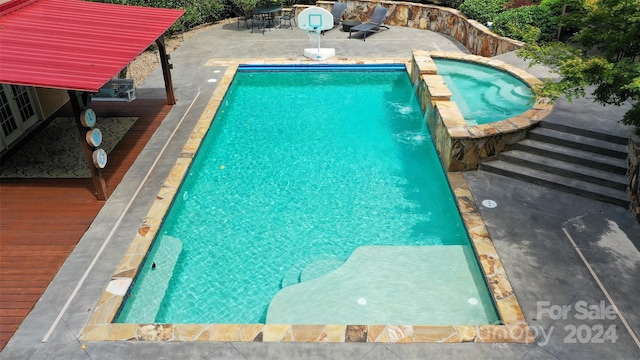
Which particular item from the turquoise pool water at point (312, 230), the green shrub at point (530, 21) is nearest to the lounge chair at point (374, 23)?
the green shrub at point (530, 21)

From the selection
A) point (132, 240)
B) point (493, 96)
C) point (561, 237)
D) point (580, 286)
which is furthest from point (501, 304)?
point (493, 96)

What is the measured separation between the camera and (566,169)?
33.5 feet

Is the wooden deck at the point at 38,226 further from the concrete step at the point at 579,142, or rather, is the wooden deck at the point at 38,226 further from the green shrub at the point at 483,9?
the green shrub at the point at 483,9

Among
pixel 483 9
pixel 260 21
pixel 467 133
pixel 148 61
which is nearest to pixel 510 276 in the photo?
pixel 467 133

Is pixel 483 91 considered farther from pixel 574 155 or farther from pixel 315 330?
pixel 315 330

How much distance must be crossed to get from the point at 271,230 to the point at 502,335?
5016 millimetres

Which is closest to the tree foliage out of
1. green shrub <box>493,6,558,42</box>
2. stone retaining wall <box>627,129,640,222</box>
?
stone retaining wall <box>627,129,640,222</box>

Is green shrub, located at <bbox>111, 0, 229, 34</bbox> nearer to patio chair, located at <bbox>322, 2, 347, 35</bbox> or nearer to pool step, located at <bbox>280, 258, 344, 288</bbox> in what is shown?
patio chair, located at <bbox>322, 2, 347, 35</bbox>

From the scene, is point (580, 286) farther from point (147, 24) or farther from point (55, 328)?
point (147, 24)

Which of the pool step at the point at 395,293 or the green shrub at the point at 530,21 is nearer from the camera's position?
the pool step at the point at 395,293

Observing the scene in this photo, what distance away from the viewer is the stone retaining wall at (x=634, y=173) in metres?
9.04

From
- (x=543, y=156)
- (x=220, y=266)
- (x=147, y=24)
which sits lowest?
(x=220, y=266)

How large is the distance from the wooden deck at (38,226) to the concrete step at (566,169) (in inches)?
379

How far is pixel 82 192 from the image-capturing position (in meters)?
10.5
